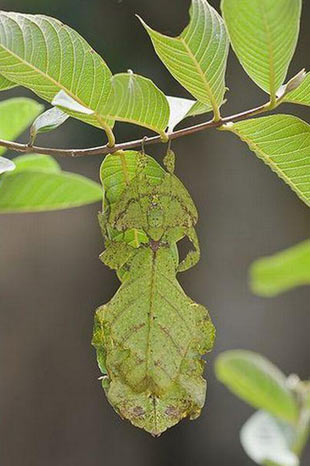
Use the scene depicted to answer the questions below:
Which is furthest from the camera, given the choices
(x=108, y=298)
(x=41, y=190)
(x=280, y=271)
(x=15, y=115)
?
(x=108, y=298)

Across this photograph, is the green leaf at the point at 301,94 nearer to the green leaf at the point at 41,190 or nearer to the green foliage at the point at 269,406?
the green foliage at the point at 269,406

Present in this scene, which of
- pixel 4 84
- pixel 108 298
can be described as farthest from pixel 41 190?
pixel 108 298

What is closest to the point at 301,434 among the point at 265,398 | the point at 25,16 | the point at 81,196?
the point at 265,398

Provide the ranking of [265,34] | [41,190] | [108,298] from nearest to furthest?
[265,34], [41,190], [108,298]

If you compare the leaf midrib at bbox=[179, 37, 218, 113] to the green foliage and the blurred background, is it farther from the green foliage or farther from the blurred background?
the blurred background

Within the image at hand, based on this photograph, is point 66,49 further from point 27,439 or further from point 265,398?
point 27,439

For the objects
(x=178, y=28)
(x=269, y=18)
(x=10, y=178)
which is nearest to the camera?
(x=269, y=18)

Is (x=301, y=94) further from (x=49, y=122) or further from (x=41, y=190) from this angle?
(x=41, y=190)
